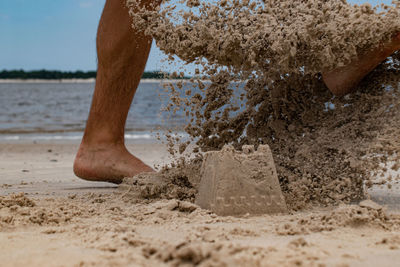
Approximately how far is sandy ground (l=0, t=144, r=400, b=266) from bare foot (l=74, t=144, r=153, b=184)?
393mm

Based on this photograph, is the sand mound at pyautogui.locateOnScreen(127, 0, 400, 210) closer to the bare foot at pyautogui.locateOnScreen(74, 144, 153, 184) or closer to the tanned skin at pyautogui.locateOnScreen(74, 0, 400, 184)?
the tanned skin at pyautogui.locateOnScreen(74, 0, 400, 184)

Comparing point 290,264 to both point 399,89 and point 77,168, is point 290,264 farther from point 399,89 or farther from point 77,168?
point 77,168

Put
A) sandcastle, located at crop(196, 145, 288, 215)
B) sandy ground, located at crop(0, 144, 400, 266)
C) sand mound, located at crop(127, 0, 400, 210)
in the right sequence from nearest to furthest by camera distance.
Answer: sandy ground, located at crop(0, 144, 400, 266), sandcastle, located at crop(196, 145, 288, 215), sand mound, located at crop(127, 0, 400, 210)

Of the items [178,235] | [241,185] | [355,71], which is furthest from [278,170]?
[178,235]

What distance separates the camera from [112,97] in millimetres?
2355

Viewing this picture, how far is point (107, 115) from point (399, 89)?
1.48m

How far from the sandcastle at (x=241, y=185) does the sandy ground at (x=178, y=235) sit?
6cm

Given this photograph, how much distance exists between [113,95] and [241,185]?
1.08 meters

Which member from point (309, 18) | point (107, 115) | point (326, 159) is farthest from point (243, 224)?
point (107, 115)

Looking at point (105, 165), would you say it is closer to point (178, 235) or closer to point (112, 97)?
point (112, 97)

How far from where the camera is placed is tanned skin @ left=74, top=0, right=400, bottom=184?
7.37 feet

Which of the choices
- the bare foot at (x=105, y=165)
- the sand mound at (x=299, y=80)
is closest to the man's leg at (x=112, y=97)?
the bare foot at (x=105, y=165)

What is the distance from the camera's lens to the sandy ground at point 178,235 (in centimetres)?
101

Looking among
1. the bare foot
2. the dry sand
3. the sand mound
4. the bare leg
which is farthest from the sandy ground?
the bare leg
